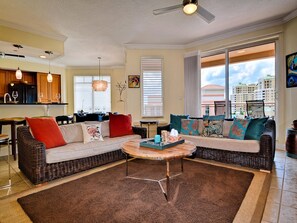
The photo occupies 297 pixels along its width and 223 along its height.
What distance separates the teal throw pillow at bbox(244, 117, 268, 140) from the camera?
3127 mm

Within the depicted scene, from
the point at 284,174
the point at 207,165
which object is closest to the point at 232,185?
the point at 207,165

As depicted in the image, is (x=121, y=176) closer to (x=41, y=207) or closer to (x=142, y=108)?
(x=41, y=207)

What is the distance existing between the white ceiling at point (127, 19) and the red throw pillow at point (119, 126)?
202 cm

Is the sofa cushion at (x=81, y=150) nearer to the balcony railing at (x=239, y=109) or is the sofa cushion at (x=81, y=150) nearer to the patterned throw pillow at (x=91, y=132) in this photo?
the patterned throw pillow at (x=91, y=132)

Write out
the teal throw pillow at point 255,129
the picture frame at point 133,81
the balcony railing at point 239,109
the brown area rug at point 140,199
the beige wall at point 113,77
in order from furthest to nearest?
the beige wall at point 113,77 < the picture frame at point 133,81 < the balcony railing at point 239,109 < the teal throw pillow at point 255,129 < the brown area rug at point 140,199

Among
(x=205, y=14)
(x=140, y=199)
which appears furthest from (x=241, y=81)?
(x=140, y=199)

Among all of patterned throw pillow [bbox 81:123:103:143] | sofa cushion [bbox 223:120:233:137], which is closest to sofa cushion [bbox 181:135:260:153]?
sofa cushion [bbox 223:120:233:137]

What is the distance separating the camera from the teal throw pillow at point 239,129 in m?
3.22

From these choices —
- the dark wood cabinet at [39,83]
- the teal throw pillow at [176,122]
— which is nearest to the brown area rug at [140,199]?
the teal throw pillow at [176,122]

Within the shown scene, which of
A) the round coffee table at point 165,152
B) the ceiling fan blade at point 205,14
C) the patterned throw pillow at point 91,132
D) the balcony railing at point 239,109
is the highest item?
the ceiling fan blade at point 205,14

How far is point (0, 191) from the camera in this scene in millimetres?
2363

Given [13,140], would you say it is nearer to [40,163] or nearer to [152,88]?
[40,163]

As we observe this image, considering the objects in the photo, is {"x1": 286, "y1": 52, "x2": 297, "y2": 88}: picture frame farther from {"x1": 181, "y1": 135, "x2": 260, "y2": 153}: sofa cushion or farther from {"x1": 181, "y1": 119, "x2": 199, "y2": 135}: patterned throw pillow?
{"x1": 181, "y1": 119, "x2": 199, "y2": 135}: patterned throw pillow

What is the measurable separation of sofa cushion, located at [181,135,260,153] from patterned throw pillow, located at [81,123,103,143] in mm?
1742
